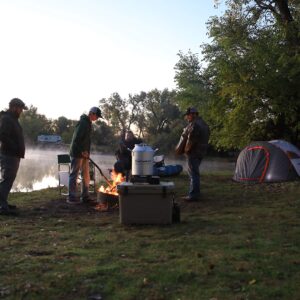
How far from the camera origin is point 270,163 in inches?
577

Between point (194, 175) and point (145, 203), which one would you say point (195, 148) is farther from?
point (145, 203)

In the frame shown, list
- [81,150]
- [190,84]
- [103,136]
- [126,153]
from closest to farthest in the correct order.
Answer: [81,150], [126,153], [190,84], [103,136]

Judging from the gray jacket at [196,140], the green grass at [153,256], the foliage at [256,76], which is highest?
the foliage at [256,76]

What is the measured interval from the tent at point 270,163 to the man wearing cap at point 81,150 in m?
6.63

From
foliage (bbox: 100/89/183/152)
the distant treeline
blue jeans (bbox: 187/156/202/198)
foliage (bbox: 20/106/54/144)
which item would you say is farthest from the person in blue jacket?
foliage (bbox: 20/106/54/144)

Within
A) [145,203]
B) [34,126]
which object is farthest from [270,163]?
[34,126]

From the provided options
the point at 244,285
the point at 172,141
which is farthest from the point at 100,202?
the point at 172,141

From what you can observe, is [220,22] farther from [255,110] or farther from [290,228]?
[290,228]

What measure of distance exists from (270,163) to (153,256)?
1005cm

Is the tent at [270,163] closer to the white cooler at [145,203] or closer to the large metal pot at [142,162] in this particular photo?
the large metal pot at [142,162]

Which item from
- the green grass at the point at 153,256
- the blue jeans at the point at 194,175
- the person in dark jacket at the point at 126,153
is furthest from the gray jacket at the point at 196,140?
the person in dark jacket at the point at 126,153

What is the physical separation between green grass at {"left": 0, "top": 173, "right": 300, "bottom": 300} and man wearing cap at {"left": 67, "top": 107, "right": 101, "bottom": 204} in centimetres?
102

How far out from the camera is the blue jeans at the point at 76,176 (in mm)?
9477

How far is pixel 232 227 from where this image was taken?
22.7 ft
